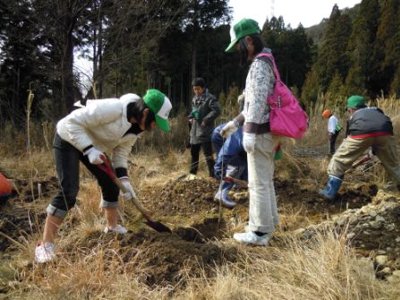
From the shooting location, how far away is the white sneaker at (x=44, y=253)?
9.80 feet

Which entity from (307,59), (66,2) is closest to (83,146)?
(66,2)

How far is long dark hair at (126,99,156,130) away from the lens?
10.4 ft

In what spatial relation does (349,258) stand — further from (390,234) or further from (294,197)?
(294,197)

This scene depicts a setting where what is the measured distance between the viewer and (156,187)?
5.44m

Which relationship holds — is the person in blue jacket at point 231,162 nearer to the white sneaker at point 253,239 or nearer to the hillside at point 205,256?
the hillside at point 205,256

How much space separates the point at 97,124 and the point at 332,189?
300 centimetres

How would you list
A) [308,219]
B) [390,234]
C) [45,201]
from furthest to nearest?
[45,201] → [308,219] → [390,234]

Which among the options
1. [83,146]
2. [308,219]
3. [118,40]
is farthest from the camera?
[118,40]

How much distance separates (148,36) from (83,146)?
6.45m

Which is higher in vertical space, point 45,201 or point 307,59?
point 307,59

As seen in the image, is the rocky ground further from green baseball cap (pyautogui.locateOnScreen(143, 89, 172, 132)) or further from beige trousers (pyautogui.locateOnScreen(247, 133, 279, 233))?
green baseball cap (pyautogui.locateOnScreen(143, 89, 172, 132))

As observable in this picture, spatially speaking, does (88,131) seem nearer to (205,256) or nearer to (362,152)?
(205,256)

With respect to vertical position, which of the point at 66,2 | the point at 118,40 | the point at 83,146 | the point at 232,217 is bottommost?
the point at 232,217

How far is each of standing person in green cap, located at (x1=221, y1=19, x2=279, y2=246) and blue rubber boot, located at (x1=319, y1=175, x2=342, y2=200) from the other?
5.74 ft
